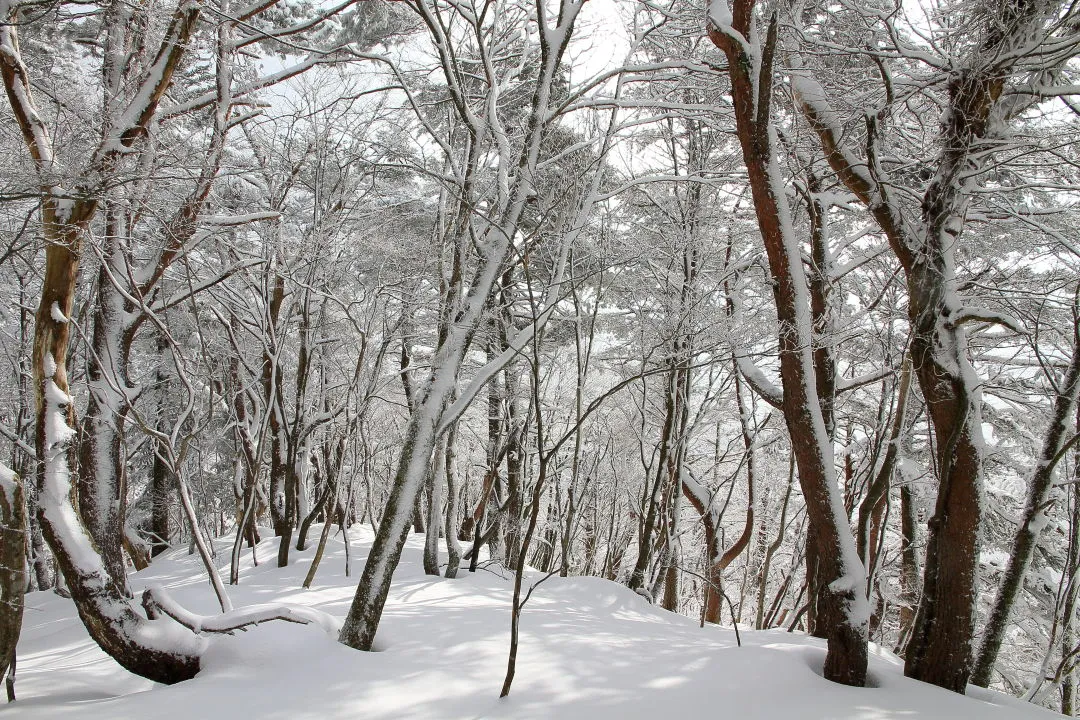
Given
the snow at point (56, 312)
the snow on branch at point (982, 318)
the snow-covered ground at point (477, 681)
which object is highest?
the snow on branch at point (982, 318)

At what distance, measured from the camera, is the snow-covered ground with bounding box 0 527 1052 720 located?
2.77m

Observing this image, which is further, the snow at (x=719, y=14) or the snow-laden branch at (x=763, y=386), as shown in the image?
the snow-laden branch at (x=763, y=386)

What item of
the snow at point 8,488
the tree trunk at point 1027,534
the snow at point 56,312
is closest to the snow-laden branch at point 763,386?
the tree trunk at point 1027,534

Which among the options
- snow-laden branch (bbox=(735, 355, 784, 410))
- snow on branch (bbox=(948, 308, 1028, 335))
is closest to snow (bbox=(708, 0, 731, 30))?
snow on branch (bbox=(948, 308, 1028, 335))

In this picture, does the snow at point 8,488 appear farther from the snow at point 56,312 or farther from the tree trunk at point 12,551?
the snow at point 56,312

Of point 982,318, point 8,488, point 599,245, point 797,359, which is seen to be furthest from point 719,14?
point 8,488

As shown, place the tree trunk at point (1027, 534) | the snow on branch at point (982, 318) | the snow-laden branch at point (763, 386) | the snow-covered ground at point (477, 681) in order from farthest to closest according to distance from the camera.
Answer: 1. the snow-laden branch at point (763, 386)
2. the tree trunk at point (1027, 534)
3. the snow on branch at point (982, 318)
4. the snow-covered ground at point (477, 681)

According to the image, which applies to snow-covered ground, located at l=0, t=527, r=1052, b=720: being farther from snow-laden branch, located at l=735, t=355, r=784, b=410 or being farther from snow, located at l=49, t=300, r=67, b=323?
snow-laden branch, located at l=735, t=355, r=784, b=410

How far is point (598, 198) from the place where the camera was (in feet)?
16.6

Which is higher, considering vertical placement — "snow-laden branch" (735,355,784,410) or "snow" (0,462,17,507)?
"snow-laden branch" (735,355,784,410)

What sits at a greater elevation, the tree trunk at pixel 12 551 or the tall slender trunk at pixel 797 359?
the tall slender trunk at pixel 797 359

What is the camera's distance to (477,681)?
10.4ft

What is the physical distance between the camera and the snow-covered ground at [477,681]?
9.07 ft

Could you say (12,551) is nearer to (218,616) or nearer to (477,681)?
(218,616)
